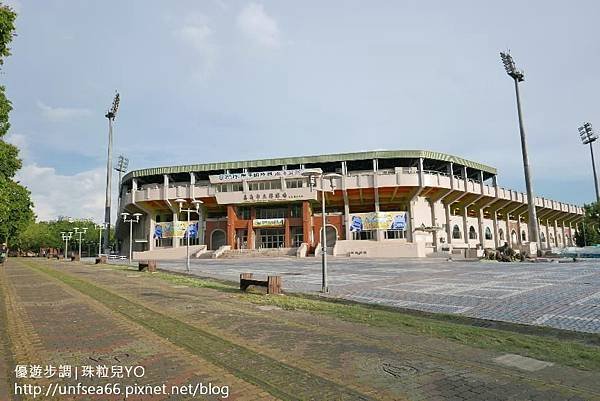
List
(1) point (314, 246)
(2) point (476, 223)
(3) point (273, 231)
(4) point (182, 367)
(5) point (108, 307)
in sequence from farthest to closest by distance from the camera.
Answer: (2) point (476, 223) → (3) point (273, 231) → (1) point (314, 246) → (5) point (108, 307) → (4) point (182, 367)

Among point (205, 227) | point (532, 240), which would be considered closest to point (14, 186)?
point (205, 227)

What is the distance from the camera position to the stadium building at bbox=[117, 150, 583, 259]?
5675 cm

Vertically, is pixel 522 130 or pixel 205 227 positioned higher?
pixel 522 130

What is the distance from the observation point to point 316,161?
61781 millimetres

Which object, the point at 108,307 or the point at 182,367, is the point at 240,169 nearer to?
the point at 108,307

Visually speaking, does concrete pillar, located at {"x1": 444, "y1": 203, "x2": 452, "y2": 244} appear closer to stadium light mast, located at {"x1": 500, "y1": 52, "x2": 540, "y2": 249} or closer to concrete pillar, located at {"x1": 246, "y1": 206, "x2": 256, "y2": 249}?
stadium light mast, located at {"x1": 500, "y1": 52, "x2": 540, "y2": 249}

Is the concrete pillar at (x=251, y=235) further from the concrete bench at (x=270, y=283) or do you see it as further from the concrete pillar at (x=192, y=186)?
the concrete bench at (x=270, y=283)

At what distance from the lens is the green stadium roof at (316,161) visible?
59.6m

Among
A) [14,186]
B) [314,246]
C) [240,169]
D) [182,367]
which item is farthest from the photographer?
[240,169]

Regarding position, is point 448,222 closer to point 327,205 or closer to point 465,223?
point 465,223

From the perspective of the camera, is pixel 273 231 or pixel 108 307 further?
pixel 273 231

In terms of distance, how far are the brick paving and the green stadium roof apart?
50968 mm

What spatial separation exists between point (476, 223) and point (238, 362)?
237 ft

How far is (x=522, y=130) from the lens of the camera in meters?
52.5
